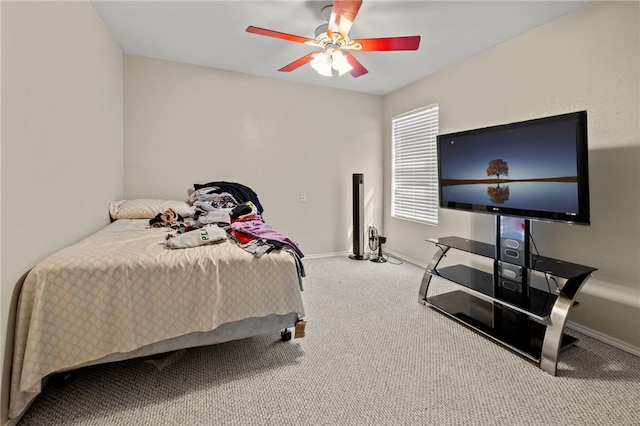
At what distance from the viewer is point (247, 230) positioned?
209 centimetres

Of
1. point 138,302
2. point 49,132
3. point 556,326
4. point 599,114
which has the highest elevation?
point 599,114

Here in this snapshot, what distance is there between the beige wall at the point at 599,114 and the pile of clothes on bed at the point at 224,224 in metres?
2.21

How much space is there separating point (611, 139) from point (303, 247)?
10.8 ft

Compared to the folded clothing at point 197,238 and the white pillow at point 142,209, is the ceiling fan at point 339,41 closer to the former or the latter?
the folded clothing at point 197,238

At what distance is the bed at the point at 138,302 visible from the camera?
139 centimetres

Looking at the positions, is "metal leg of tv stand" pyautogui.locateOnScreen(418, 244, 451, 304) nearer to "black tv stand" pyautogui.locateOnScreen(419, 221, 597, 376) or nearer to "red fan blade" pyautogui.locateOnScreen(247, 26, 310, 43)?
"black tv stand" pyautogui.locateOnScreen(419, 221, 597, 376)

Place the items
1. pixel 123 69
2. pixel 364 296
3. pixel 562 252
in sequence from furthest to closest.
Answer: pixel 123 69
pixel 364 296
pixel 562 252

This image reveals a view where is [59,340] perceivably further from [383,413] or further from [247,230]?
[383,413]

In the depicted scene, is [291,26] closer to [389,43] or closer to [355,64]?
[355,64]

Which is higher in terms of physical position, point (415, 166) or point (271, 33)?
point (271, 33)

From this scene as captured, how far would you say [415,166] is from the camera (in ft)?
13.3

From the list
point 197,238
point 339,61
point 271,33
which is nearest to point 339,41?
point 339,61

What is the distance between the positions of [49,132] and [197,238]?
0.98m

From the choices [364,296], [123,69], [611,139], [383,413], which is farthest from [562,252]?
[123,69]
